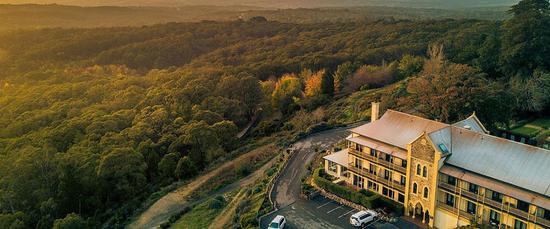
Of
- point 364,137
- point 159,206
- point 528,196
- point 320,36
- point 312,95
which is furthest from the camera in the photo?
point 320,36

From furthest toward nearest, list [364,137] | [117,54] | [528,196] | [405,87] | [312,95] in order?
1. [117,54]
2. [312,95]
3. [405,87]
4. [364,137]
5. [528,196]

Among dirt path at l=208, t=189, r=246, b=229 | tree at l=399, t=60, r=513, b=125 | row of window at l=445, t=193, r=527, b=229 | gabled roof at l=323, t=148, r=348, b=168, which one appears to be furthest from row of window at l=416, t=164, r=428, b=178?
dirt path at l=208, t=189, r=246, b=229

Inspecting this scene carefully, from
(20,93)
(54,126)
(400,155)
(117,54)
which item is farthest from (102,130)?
(117,54)

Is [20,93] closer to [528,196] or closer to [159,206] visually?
[159,206]

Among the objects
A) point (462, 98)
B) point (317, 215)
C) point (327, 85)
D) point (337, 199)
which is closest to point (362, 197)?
point (337, 199)

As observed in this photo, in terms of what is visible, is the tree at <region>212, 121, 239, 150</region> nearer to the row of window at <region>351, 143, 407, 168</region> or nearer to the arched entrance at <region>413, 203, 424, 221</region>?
the row of window at <region>351, 143, 407, 168</region>

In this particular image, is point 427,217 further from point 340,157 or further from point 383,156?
point 340,157
